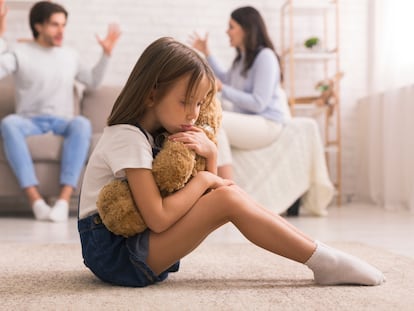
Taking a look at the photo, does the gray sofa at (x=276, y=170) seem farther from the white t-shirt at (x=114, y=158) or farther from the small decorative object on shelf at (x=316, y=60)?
the white t-shirt at (x=114, y=158)

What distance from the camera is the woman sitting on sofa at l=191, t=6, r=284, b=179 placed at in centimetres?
323

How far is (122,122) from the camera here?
1.39 meters

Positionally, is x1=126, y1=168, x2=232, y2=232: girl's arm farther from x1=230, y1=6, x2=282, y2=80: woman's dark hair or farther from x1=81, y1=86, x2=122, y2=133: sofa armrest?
x1=81, y1=86, x2=122, y2=133: sofa armrest

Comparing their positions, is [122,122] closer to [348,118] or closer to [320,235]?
[320,235]

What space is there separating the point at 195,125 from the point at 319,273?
17.3 inches

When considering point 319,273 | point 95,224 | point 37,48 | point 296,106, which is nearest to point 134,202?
point 95,224

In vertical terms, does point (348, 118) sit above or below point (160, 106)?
below

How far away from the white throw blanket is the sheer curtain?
601mm

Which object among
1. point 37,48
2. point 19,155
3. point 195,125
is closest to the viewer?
point 195,125

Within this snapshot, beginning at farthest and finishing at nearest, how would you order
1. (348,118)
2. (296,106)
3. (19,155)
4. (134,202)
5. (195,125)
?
(348,118)
(296,106)
(19,155)
(195,125)
(134,202)

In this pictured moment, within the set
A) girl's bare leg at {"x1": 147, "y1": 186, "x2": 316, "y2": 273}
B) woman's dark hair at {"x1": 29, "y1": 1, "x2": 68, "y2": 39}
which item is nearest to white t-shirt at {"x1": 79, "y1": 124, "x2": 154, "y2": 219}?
girl's bare leg at {"x1": 147, "y1": 186, "x2": 316, "y2": 273}

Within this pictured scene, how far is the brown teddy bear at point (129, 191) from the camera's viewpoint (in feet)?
4.31

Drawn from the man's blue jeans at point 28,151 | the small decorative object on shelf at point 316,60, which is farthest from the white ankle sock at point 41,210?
the small decorative object on shelf at point 316,60

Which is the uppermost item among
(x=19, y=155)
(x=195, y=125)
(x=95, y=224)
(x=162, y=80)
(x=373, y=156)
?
(x=162, y=80)
